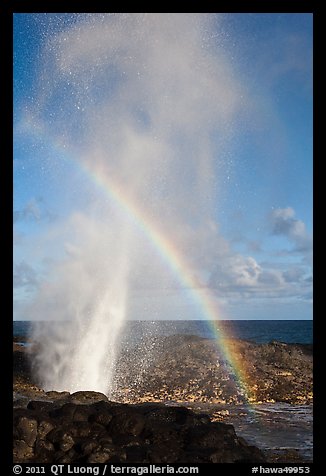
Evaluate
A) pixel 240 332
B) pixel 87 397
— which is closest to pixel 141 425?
pixel 87 397

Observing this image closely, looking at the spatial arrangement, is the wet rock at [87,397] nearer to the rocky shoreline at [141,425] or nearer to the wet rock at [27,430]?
the rocky shoreline at [141,425]

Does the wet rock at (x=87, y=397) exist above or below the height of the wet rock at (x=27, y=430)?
below

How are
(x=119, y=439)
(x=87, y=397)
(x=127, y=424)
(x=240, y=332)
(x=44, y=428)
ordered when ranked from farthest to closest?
(x=240, y=332)
(x=87, y=397)
(x=127, y=424)
(x=44, y=428)
(x=119, y=439)

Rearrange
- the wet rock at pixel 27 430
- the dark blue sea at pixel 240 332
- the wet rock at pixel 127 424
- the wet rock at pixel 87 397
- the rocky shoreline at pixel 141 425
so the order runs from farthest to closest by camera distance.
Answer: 1. the dark blue sea at pixel 240 332
2. the wet rock at pixel 87 397
3. the wet rock at pixel 127 424
4. the wet rock at pixel 27 430
5. the rocky shoreline at pixel 141 425

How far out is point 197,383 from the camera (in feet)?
98.3

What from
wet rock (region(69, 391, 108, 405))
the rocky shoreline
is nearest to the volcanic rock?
the rocky shoreline

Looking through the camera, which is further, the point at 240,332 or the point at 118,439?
the point at 240,332

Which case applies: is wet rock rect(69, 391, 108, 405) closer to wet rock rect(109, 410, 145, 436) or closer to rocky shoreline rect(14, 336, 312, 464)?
rocky shoreline rect(14, 336, 312, 464)

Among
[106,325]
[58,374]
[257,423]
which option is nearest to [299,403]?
[257,423]

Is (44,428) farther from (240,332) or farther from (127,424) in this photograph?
(240,332)

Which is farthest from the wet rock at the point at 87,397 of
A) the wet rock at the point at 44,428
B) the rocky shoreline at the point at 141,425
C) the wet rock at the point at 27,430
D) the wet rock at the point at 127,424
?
the wet rock at the point at 27,430

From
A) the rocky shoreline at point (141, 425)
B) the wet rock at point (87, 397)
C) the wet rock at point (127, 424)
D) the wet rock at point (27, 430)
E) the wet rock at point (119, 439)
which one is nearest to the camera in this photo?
the wet rock at point (119, 439)
